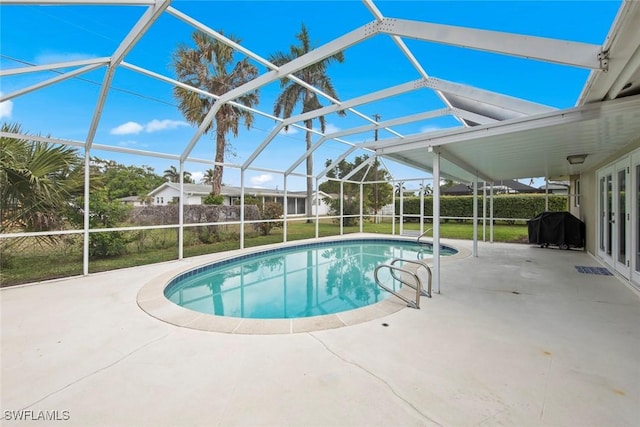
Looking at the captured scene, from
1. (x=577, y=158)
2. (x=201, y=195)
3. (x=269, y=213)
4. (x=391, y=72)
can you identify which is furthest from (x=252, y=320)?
(x=201, y=195)

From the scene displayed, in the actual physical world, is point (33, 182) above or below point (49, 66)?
below

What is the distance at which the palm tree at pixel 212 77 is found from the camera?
36.0ft

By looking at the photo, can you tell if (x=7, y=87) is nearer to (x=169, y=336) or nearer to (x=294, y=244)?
(x=169, y=336)

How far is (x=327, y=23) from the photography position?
5070 mm

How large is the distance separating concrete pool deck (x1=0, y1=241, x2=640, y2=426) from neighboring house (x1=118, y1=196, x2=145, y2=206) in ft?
12.9

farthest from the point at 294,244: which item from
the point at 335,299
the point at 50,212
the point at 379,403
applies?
the point at 379,403

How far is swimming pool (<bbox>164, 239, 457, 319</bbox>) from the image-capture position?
202 inches

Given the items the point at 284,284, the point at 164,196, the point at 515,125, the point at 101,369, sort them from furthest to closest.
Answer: the point at 164,196 → the point at 284,284 → the point at 515,125 → the point at 101,369

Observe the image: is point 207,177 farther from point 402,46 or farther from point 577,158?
point 577,158

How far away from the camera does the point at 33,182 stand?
541cm

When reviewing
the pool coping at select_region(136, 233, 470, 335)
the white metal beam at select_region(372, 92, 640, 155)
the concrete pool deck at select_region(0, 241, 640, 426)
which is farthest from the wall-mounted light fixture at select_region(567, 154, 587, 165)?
the pool coping at select_region(136, 233, 470, 335)

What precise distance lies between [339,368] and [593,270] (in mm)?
7174

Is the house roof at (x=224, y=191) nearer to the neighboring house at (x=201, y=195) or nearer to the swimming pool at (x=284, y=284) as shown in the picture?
the neighboring house at (x=201, y=195)

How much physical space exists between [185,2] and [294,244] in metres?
7.66
